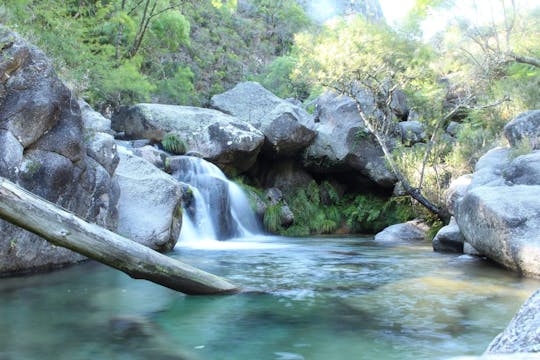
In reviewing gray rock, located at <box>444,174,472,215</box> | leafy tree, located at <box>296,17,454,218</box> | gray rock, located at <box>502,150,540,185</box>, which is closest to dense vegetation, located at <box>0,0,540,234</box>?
leafy tree, located at <box>296,17,454,218</box>

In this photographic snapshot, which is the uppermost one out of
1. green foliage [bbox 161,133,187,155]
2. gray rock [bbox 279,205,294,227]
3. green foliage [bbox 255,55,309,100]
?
green foliage [bbox 255,55,309,100]

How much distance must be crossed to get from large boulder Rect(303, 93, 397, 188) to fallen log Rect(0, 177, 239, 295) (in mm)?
12212

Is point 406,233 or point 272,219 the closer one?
point 406,233

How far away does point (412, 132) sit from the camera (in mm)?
17578

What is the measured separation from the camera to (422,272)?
8141 mm

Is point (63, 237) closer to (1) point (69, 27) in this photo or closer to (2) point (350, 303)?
(2) point (350, 303)

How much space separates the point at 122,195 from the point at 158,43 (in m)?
13.2

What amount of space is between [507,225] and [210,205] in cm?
791

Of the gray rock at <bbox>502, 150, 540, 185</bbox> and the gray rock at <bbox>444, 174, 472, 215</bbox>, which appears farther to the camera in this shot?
the gray rock at <bbox>444, 174, 472, 215</bbox>

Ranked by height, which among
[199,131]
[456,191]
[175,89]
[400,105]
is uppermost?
[175,89]

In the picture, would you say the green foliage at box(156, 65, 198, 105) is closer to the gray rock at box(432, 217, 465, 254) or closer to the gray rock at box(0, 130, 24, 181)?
the gray rock at box(432, 217, 465, 254)

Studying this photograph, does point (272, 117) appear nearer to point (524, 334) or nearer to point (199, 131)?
point (199, 131)

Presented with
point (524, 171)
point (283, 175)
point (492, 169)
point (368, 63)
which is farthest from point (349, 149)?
point (524, 171)

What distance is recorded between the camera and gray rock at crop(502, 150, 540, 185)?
30.9 ft
